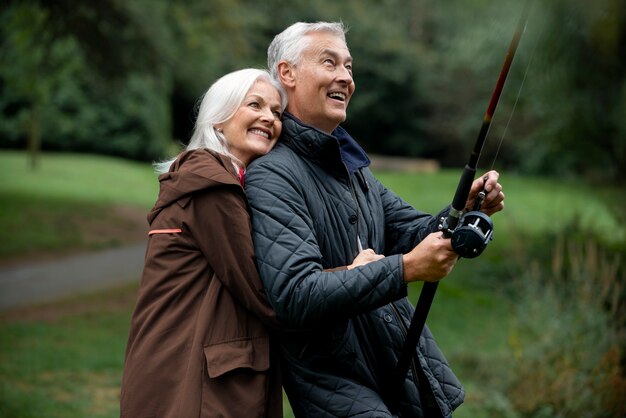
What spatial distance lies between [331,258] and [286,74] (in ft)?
2.17

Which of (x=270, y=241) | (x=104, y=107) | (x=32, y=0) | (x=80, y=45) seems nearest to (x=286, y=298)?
(x=270, y=241)

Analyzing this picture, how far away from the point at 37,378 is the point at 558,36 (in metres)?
5.76

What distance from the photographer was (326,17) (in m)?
22.9

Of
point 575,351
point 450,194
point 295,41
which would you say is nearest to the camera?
point 295,41

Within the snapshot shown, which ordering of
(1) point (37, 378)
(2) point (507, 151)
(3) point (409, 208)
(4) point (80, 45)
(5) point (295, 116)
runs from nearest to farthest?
(5) point (295, 116), (3) point (409, 208), (1) point (37, 378), (4) point (80, 45), (2) point (507, 151)

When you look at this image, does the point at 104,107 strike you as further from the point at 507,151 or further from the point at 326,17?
the point at 507,151

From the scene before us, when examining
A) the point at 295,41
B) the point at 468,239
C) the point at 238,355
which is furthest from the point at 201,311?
the point at 295,41

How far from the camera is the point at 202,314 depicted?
102 inches

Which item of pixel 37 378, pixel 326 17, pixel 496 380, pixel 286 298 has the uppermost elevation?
pixel 326 17

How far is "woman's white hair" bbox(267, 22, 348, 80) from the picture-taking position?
9.52 feet

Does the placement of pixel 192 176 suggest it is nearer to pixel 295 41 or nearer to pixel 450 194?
pixel 295 41

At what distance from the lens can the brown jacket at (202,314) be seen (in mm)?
2559

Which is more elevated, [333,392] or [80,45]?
[80,45]

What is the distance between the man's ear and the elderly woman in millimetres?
386
